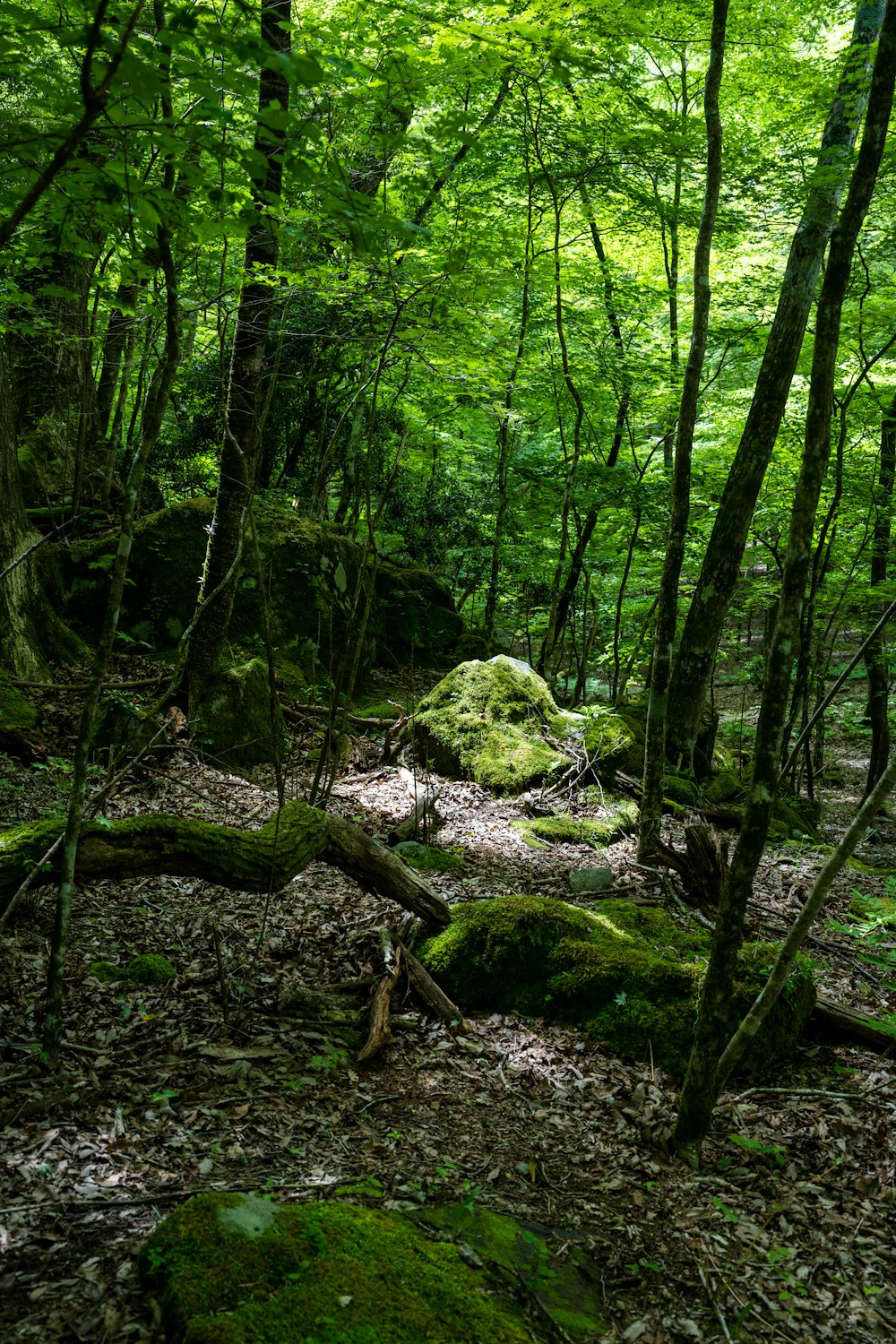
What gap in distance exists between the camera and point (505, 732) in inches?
356

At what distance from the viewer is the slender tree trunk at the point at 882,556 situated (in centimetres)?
1036

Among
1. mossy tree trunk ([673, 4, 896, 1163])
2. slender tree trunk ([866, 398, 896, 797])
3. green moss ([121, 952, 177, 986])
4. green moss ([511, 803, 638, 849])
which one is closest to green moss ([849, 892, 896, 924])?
mossy tree trunk ([673, 4, 896, 1163])

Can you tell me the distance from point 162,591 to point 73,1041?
272 inches

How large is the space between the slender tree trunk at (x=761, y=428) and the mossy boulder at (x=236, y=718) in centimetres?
490

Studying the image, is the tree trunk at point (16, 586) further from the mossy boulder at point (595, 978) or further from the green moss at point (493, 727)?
the mossy boulder at point (595, 978)

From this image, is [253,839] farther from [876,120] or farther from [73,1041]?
[876,120]

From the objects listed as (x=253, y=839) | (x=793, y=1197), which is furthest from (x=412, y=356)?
(x=793, y=1197)

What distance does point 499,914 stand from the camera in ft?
15.4

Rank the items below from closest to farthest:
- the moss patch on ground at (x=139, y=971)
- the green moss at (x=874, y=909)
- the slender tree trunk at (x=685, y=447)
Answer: the moss patch on ground at (x=139, y=971) → the green moss at (x=874, y=909) → the slender tree trunk at (x=685, y=447)

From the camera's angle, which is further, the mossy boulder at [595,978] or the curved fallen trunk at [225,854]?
the mossy boulder at [595,978]

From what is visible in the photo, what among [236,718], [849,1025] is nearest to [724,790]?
[849,1025]

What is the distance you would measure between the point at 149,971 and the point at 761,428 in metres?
7.96

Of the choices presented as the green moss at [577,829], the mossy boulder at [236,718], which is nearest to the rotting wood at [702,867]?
the green moss at [577,829]

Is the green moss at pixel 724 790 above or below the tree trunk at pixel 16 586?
below
